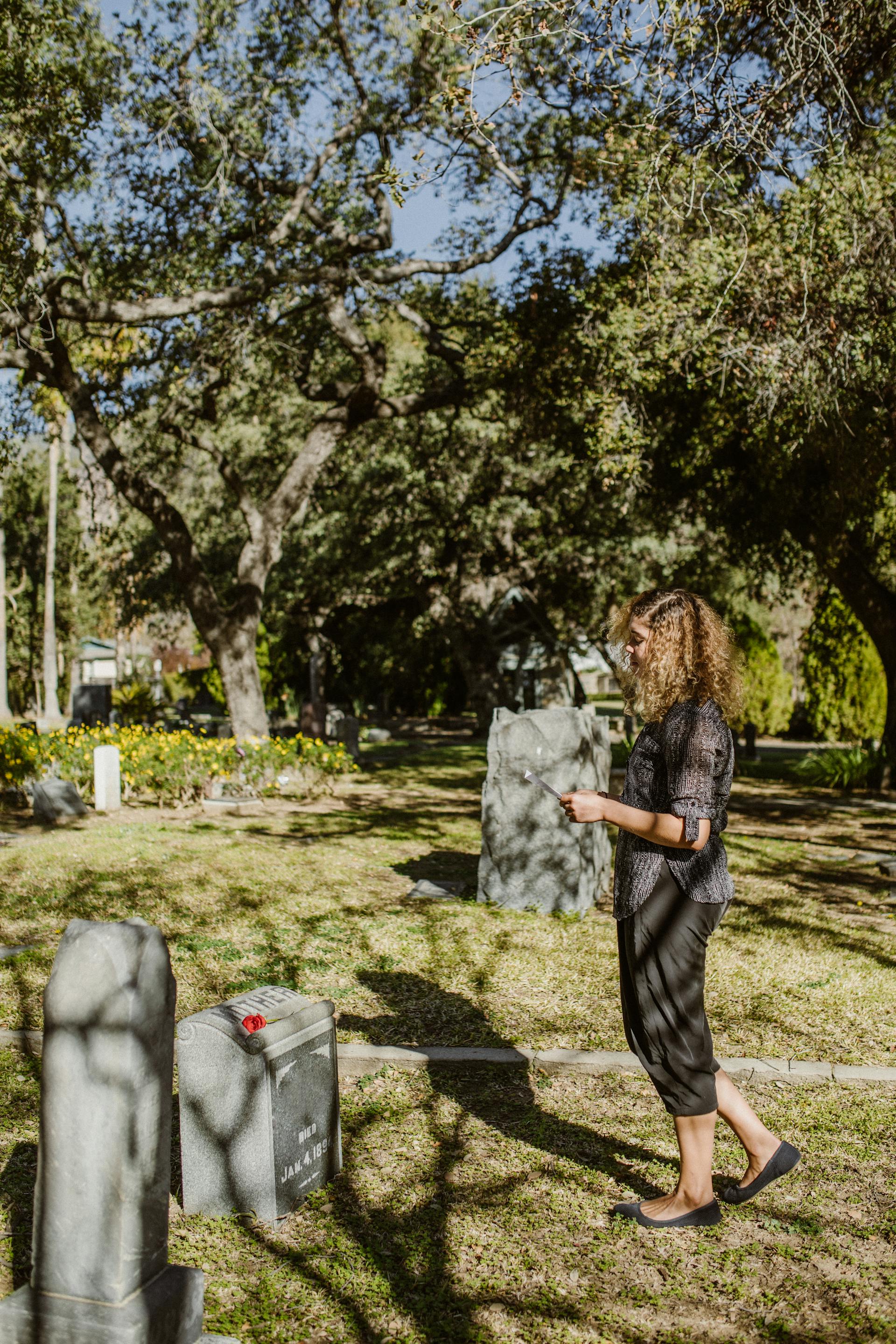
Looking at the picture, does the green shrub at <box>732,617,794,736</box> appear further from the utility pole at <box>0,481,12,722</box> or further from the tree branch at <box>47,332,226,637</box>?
the utility pole at <box>0,481,12,722</box>

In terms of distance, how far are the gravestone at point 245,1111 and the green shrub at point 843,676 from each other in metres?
19.6

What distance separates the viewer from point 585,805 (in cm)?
334

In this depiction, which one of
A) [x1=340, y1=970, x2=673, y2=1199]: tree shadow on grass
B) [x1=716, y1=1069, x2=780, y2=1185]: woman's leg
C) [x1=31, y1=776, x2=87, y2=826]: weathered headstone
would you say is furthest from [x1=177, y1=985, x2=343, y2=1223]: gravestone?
[x1=31, y1=776, x2=87, y2=826]: weathered headstone

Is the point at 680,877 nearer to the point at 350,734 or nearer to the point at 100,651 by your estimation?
the point at 350,734

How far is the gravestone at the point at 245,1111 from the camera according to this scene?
3477 mm

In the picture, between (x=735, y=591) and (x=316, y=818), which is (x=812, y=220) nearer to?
(x=316, y=818)

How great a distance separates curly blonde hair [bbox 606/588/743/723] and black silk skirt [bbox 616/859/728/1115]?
0.55 m

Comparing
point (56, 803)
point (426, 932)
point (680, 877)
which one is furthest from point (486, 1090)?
point (56, 803)

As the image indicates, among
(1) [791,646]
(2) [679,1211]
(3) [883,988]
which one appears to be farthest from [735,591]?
(2) [679,1211]

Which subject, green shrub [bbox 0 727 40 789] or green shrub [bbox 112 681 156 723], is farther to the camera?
green shrub [bbox 112 681 156 723]

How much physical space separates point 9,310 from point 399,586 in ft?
48.4

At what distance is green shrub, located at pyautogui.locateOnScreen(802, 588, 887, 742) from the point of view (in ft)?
71.1

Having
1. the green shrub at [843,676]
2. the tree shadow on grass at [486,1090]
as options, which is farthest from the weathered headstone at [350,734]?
the tree shadow on grass at [486,1090]

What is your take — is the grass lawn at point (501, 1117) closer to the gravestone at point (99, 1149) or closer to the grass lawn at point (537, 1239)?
the grass lawn at point (537, 1239)
